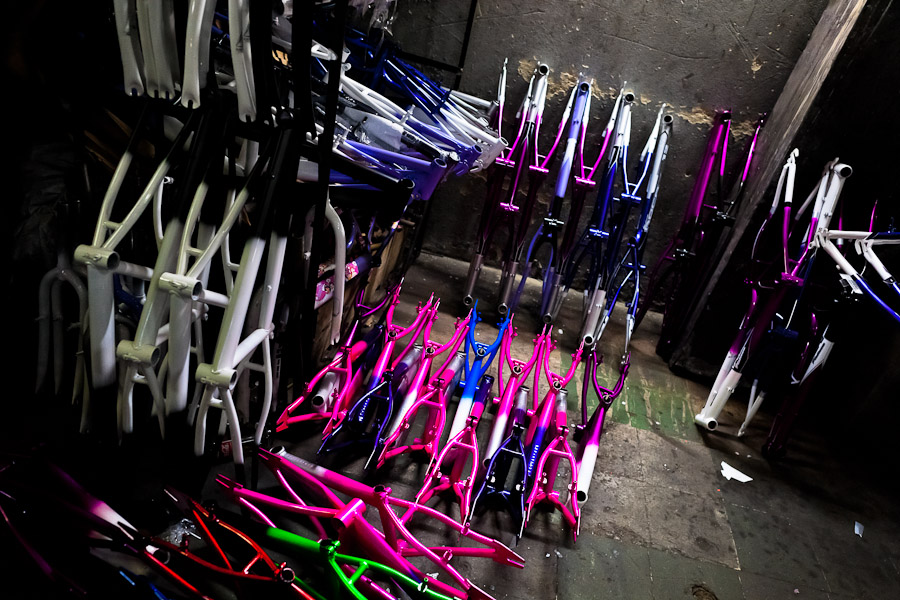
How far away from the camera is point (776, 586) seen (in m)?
2.31

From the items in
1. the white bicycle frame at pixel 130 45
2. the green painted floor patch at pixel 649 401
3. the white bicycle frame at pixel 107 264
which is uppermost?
the white bicycle frame at pixel 130 45

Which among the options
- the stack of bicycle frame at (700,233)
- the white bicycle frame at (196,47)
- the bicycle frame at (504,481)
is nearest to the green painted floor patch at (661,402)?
the stack of bicycle frame at (700,233)

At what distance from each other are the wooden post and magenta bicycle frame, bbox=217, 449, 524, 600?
9.19 ft

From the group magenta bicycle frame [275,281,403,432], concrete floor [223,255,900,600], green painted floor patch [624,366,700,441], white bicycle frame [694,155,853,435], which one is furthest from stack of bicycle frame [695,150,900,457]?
magenta bicycle frame [275,281,403,432]

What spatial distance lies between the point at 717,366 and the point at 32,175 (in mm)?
4494

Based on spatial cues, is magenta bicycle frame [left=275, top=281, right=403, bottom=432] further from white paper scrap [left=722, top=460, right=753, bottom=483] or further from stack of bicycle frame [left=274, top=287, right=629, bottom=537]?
white paper scrap [left=722, top=460, right=753, bottom=483]

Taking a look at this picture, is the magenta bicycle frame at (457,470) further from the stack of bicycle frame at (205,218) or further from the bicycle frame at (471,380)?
the stack of bicycle frame at (205,218)

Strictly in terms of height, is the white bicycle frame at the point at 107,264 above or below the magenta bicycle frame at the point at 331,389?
above

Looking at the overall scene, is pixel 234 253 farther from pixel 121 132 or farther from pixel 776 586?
pixel 776 586

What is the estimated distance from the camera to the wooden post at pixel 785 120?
3.22 meters

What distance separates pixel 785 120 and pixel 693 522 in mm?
2959

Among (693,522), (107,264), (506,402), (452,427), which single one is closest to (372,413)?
(452,427)

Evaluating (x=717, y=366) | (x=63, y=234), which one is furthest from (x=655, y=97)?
(x=63, y=234)

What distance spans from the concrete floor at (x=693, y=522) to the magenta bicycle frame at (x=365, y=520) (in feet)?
0.57
